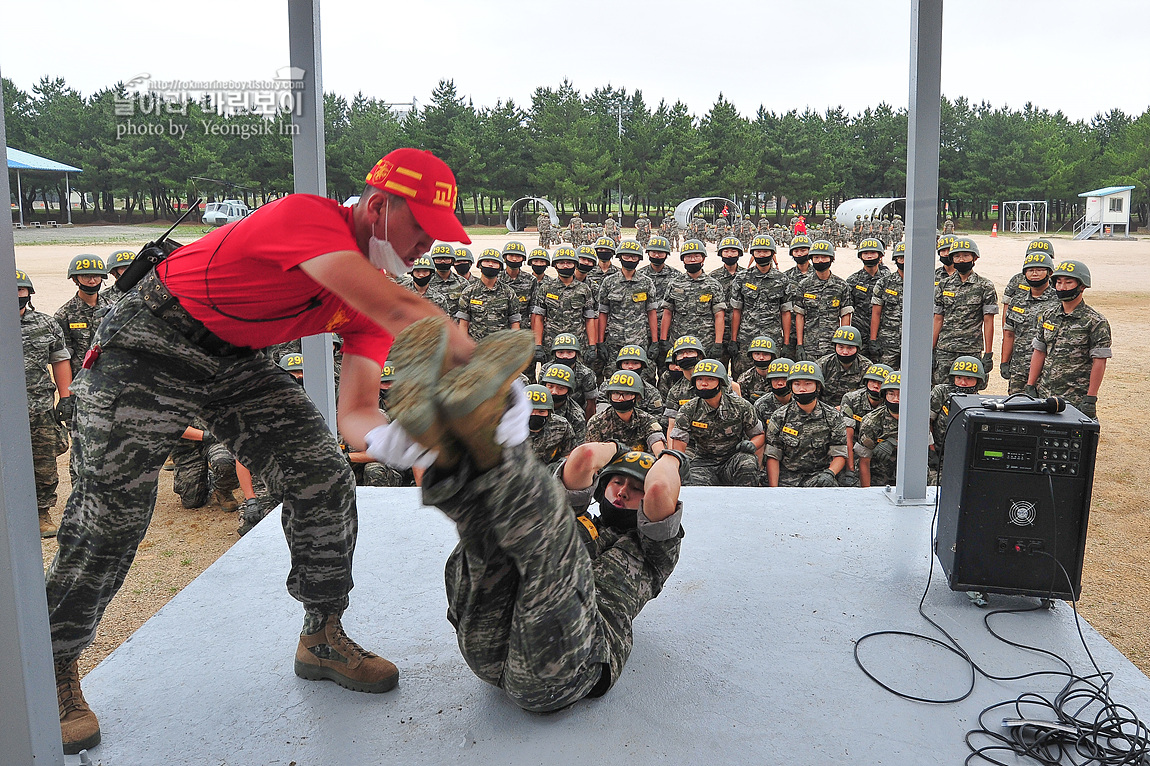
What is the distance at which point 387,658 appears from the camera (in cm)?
279

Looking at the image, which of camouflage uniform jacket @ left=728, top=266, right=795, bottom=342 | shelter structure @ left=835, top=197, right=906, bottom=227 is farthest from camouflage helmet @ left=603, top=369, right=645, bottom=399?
shelter structure @ left=835, top=197, right=906, bottom=227

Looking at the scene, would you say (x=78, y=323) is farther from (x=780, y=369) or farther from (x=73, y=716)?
(x=73, y=716)

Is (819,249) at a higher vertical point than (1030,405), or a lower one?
higher

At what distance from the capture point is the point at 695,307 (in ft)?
33.7

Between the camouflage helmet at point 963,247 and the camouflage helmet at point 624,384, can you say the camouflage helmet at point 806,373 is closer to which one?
the camouflage helmet at point 624,384

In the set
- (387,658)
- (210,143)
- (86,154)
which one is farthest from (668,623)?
(86,154)

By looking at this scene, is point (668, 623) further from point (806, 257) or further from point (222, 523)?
point (806, 257)

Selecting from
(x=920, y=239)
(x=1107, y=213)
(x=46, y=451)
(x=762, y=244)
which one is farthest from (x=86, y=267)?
(x=1107, y=213)

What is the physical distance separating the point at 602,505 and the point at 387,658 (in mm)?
880

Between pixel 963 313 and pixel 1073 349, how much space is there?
1626 mm

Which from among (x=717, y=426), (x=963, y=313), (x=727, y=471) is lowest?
(x=727, y=471)

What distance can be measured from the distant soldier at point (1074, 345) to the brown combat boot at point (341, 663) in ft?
24.2

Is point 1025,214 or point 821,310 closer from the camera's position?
point 821,310

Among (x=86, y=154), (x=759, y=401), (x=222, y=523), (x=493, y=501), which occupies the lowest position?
(x=222, y=523)
